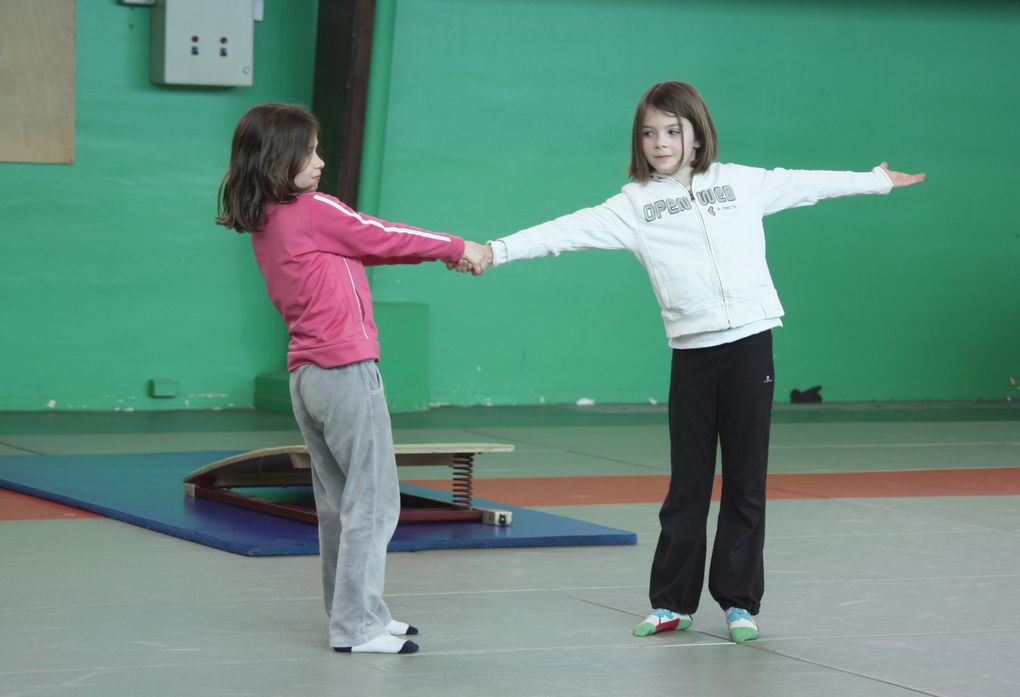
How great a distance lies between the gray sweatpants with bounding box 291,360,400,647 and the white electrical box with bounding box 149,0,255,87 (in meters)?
6.65

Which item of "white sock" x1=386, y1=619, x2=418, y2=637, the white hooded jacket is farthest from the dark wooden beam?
"white sock" x1=386, y1=619, x2=418, y2=637

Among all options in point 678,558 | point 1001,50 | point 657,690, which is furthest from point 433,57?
point 657,690

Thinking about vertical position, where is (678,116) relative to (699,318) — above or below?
above

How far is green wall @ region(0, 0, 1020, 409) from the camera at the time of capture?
10.6 metres

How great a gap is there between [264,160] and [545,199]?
7.51 m

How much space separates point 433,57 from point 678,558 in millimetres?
7300

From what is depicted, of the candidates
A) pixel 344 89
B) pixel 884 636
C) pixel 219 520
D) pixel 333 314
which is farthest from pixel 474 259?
pixel 344 89

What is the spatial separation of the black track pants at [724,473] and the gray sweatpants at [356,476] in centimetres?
84

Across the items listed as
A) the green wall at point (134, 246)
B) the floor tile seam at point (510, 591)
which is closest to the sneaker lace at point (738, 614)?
the floor tile seam at point (510, 591)

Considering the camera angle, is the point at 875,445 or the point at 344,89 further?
the point at 344,89

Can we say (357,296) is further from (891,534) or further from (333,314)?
(891,534)

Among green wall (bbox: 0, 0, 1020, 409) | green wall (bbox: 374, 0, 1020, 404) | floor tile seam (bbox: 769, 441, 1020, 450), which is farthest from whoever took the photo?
green wall (bbox: 374, 0, 1020, 404)

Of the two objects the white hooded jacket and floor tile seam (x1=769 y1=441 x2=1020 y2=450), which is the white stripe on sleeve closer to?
the white hooded jacket

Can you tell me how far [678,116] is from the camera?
4426mm
